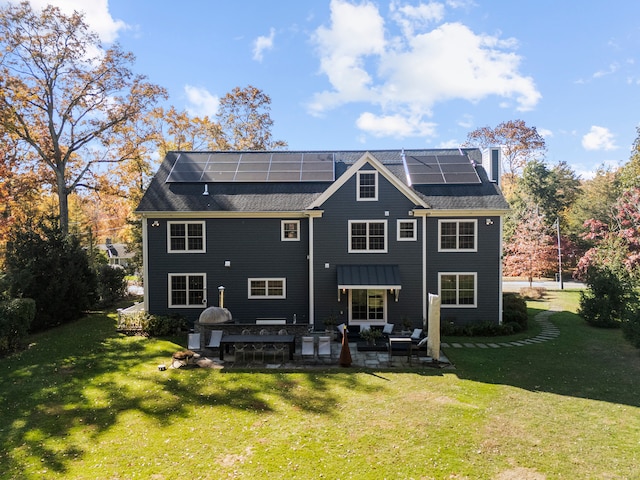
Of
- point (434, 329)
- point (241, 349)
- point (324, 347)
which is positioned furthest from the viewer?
point (324, 347)

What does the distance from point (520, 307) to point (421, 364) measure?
903cm

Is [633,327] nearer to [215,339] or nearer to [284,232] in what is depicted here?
[284,232]

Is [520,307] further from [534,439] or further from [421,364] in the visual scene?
[534,439]

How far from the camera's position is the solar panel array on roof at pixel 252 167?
71.4ft

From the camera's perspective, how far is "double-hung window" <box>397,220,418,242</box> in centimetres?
1958

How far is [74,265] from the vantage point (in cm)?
2167

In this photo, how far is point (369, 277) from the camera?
19.0 meters

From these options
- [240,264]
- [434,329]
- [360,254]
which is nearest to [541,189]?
[360,254]

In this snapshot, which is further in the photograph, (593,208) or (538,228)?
(593,208)

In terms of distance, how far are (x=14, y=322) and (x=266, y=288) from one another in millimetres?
10893

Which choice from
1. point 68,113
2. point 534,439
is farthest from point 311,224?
point 68,113

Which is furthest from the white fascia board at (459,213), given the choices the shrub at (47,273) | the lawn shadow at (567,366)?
the shrub at (47,273)

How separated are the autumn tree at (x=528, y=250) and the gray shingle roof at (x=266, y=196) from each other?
53.0 feet

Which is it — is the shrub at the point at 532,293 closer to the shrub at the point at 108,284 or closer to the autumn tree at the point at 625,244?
the autumn tree at the point at 625,244
